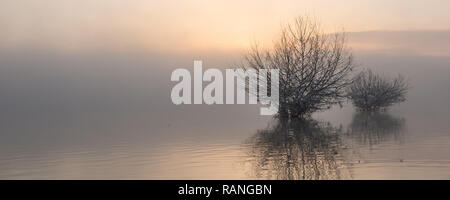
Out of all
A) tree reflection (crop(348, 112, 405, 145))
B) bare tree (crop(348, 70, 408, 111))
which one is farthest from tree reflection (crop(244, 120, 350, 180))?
bare tree (crop(348, 70, 408, 111))

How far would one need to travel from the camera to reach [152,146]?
1819cm

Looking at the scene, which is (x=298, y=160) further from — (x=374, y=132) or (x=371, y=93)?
(x=371, y=93)

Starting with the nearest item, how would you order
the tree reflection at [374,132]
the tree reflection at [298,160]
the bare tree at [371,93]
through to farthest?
1. the tree reflection at [298,160]
2. the tree reflection at [374,132]
3. the bare tree at [371,93]

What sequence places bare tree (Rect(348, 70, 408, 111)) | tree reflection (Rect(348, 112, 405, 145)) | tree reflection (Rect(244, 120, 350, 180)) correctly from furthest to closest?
bare tree (Rect(348, 70, 408, 111))
tree reflection (Rect(348, 112, 405, 145))
tree reflection (Rect(244, 120, 350, 180))

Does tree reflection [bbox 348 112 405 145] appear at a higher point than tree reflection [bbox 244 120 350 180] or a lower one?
higher

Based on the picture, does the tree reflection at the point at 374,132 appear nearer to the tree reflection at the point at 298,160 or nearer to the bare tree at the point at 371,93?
the tree reflection at the point at 298,160

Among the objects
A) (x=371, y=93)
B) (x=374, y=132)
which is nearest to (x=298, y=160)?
(x=374, y=132)

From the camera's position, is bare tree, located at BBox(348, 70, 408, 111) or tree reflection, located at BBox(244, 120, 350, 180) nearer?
tree reflection, located at BBox(244, 120, 350, 180)

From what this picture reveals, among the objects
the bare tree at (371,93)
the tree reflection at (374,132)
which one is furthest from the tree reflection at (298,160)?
the bare tree at (371,93)

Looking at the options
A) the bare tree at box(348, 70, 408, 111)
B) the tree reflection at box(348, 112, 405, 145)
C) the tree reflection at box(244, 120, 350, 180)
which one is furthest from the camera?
the bare tree at box(348, 70, 408, 111)

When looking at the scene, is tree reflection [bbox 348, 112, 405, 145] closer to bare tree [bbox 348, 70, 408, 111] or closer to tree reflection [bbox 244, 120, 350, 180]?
tree reflection [bbox 244, 120, 350, 180]

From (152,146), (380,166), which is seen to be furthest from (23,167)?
(380,166)

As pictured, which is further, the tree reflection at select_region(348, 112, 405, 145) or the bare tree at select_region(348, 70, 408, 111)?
the bare tree at select_region(348, 70, 408, 111)

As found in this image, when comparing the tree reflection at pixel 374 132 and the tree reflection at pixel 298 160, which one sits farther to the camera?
the tree reflection at pixel 374 132
